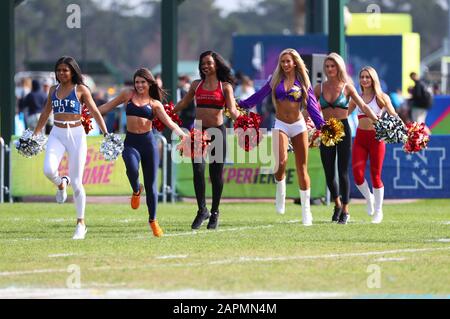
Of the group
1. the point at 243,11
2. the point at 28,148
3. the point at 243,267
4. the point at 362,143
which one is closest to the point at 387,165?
the point at 362,143

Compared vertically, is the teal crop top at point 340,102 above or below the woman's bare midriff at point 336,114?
above

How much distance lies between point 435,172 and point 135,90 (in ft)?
25.0

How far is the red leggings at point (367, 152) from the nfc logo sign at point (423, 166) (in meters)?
4.22

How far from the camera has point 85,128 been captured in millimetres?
15492

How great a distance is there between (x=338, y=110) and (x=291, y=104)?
102 centimetres

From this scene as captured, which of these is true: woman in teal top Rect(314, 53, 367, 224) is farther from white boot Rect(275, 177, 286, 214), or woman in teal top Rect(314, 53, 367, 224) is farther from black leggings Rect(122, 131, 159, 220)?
black leggings Rect(122, 131, 159, 220)

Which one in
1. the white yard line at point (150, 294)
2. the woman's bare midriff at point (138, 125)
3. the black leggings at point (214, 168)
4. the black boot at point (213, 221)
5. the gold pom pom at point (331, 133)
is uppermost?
the woman's bare midriff at point (138, 125)

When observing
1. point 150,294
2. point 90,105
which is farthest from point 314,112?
point 150,294

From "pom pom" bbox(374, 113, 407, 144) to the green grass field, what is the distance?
107 centimetres

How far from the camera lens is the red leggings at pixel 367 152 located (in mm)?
17094

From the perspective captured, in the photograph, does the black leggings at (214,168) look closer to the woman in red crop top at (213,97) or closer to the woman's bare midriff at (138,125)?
the woman in red crop top at (213,97)

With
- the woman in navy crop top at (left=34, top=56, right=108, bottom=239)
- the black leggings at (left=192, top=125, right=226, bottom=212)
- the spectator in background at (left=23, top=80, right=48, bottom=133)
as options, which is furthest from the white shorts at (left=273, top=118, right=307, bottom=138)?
the spectator in background at (left=23, top=80, right=48, bottom=133)

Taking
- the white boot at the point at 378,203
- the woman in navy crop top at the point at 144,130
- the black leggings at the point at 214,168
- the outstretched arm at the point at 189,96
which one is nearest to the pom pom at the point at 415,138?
the white boot at the point at 378,203
